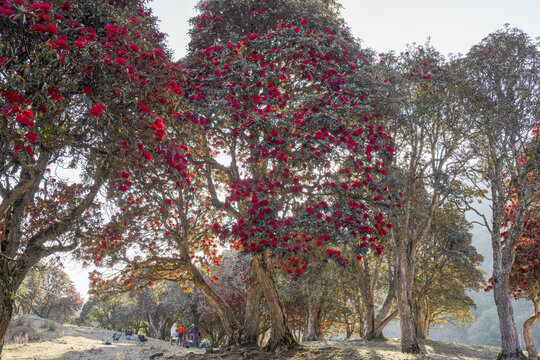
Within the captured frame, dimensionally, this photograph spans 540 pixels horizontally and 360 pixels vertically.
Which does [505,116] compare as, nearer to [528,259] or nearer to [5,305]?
[528,259]

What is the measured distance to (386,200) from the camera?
8422mm

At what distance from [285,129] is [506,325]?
9801 mm

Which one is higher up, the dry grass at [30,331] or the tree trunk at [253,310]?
the tree trunk at [253,310]

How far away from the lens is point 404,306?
36.3 feet

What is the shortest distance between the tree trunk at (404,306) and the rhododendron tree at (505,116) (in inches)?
111

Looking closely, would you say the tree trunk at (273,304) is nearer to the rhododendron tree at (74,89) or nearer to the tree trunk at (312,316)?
the rhododendron tree at (74,89)

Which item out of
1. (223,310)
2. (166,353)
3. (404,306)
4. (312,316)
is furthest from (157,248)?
(312,316)

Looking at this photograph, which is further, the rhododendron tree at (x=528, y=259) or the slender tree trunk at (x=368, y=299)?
the slender tree trunk at (x=368, y=299)

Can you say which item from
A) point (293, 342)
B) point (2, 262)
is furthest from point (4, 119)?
point (293, 342)

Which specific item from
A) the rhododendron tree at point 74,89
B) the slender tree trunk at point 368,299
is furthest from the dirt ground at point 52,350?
the slender tree trunk at point 368,299

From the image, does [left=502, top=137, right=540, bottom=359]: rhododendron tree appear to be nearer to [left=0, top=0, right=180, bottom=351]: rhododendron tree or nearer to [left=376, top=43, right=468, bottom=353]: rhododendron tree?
[left=376, top=43, right=468, bottom=353]: rhododendron tree

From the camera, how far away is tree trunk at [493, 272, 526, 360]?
10297mm

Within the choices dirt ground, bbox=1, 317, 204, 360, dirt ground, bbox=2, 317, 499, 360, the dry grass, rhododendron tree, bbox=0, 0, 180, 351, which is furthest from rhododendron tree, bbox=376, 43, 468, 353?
the dry grass

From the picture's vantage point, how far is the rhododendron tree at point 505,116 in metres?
10.8
